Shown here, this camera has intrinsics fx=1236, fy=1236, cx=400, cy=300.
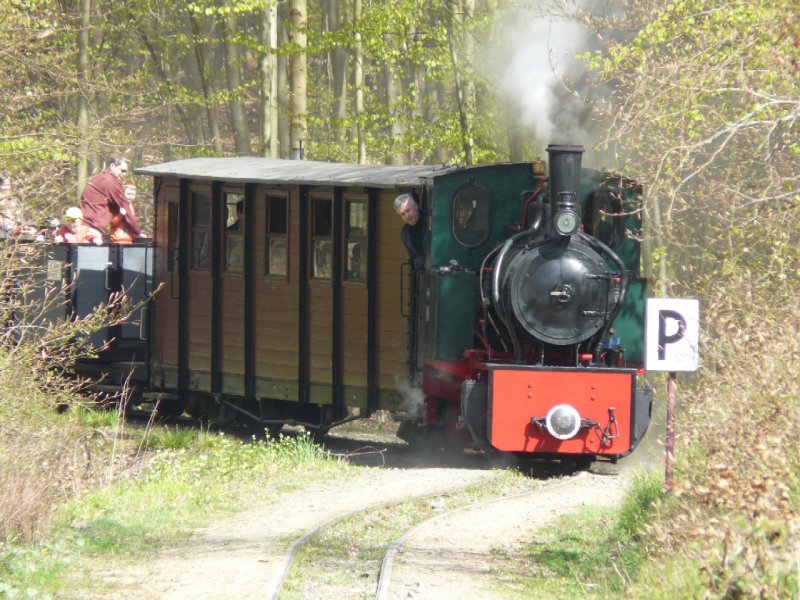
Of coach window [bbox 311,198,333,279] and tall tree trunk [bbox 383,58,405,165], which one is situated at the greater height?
tall tree trunk [bbox 383,58,405,165]

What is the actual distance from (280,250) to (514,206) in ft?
10.1

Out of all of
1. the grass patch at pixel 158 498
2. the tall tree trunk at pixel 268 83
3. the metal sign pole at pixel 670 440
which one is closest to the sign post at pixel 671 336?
the metal sign pole at pixel 670 440

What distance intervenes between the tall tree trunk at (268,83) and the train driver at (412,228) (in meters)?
9.21

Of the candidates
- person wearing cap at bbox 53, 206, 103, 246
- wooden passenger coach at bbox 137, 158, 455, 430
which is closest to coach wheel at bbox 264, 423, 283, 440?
wooden passenger coach at bbox 137, 158, 455, 430

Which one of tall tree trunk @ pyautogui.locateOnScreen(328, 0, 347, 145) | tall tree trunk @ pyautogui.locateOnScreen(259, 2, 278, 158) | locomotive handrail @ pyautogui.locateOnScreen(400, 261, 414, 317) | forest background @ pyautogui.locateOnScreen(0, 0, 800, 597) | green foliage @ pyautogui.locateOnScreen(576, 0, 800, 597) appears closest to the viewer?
green foliage @ pyautogui.locateOnScreen(576, 0, 800, 597)

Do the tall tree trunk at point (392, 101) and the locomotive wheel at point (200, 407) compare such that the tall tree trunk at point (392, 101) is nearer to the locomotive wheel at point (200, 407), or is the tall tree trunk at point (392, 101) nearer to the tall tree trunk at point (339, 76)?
the tall tree trunk at point (339, 76)

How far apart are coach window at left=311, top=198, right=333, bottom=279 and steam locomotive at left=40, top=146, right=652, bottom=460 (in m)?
0.02

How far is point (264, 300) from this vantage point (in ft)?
45.7

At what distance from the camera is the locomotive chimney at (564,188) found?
10.7m

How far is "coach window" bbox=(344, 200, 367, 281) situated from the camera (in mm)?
13031

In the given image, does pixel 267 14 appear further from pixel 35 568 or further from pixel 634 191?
pixel 35 568

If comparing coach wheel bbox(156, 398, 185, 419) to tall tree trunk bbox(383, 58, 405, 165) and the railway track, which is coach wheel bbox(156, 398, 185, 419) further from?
tall tree trunk bbox(383, 58, 405, 165)

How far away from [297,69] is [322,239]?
6.83 metres

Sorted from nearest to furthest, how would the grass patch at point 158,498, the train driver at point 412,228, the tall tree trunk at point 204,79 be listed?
the grass patch at point 158,498 → the train driver at point 412,228 → the tall tree trunk at point 204,79
